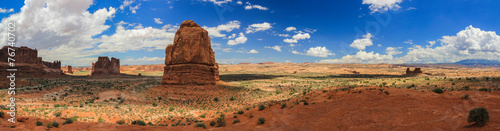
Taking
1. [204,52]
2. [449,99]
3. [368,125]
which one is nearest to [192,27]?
[204,52]

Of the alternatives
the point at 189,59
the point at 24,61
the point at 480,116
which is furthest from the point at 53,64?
the point at 480,116

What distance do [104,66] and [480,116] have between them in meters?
Result: 107

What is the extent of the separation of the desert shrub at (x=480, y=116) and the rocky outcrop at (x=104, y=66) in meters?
107

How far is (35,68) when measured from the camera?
62.7 metres

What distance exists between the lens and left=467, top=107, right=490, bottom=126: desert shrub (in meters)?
7.20

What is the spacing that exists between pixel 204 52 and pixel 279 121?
63.2 ft

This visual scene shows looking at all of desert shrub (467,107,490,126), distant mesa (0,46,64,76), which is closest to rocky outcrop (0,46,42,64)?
distant mesa (0,46,64,76)

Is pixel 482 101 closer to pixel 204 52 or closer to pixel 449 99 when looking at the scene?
pixel 449 99

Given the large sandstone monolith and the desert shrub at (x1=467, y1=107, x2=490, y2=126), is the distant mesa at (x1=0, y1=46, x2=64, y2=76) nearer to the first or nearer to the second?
the large sandstone monolith

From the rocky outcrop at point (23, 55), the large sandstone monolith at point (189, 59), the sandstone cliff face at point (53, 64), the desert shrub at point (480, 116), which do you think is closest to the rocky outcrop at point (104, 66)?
the sandstone cliff face at point (53, 64)

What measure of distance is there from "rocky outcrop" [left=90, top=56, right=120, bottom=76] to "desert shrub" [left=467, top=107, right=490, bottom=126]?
350 ft

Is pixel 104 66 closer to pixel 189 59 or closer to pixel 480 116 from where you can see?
pixel 189 59

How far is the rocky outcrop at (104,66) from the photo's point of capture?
87.1m

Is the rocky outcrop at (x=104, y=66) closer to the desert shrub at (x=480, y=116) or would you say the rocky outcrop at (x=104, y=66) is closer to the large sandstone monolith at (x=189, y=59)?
the large sandstone monolith at (x=189, y=59)
